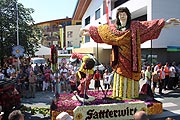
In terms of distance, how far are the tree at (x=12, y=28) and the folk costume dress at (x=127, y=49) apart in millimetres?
11755

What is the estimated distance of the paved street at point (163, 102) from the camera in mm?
9318

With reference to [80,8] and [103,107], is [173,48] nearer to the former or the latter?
[103,107]

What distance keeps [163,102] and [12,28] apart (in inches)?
483

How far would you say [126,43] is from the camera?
8648 millimetres

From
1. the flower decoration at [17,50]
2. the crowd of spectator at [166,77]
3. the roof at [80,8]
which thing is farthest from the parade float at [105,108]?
the roof at [80,8]

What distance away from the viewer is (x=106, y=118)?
7.99m

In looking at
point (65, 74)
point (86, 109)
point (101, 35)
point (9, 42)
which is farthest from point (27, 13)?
point (86, 109)

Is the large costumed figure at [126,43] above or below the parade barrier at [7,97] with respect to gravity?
above

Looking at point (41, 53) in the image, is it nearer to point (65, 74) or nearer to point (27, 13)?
point (27, 13)

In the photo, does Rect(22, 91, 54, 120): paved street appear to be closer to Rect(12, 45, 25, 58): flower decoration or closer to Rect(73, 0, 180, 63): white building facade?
Rect(12, 45, 25, 58): flower decoration

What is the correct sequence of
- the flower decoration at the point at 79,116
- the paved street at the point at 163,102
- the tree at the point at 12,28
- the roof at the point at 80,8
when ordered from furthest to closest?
the roof at the point at 80,8 < the tree at the point at 12,28 < the paved street at the point at 163,102 < the flower decoration at the point at 79,116

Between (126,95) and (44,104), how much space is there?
4636 mm

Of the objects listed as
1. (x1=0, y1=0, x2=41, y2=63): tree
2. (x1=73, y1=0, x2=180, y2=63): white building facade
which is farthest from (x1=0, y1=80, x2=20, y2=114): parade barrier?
(x1=73, y1=0, x2=180, y2=63): white building facade

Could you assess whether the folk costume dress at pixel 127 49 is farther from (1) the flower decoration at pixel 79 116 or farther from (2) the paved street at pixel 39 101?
(2) the paved street at pixel 39 101
